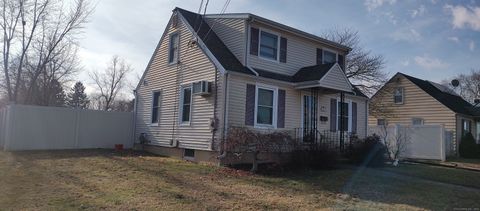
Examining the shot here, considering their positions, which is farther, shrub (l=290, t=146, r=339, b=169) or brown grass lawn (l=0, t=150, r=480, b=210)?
shrub (l=290, t=146, r=339, b=169)

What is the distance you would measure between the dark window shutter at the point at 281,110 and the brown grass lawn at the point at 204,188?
275 centimetres

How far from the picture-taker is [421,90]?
88.3 feet

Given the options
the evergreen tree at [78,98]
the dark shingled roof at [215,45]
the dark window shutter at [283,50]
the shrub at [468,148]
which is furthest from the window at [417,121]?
the evergreen tree at [78,98]

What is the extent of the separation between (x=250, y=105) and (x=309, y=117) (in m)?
3.05

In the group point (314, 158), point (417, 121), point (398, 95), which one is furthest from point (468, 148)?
point (314, 158)

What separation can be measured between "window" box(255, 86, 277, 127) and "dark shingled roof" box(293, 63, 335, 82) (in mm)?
1361

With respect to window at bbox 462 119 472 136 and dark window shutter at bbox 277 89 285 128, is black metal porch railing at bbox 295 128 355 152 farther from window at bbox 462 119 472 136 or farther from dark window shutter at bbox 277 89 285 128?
window at bbox 462 119 472 136

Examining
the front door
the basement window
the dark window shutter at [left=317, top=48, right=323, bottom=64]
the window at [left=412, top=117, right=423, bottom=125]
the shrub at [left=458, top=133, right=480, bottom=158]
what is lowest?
the basement window

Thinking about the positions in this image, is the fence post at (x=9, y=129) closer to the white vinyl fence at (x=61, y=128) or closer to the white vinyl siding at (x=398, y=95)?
the white vinyl fence at (x=61, y=128)

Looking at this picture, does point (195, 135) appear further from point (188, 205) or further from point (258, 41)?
point (188, 205)

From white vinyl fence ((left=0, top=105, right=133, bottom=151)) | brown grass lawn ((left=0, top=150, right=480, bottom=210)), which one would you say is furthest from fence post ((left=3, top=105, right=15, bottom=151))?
brown grass lawn ((left=0, top=150, right=480, bottom=210))

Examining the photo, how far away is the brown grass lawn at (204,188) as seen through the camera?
7266mm

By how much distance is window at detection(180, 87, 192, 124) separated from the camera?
49.0 ft

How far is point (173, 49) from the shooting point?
16578mm
